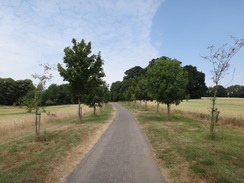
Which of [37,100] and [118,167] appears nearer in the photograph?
[118,167]

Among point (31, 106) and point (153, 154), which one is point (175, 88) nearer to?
point (153, 154)

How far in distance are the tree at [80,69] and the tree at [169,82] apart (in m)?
5.61

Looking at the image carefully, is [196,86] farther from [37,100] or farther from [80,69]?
[37,100]

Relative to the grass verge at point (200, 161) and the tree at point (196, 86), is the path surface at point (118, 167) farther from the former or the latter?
the tree at point (196, 86)

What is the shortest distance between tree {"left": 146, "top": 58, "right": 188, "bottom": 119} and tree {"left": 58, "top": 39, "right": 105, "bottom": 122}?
561 centimetres

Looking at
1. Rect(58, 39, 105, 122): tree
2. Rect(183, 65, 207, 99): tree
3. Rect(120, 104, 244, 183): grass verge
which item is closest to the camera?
Rect(120, 104, 244, 183): grass verge

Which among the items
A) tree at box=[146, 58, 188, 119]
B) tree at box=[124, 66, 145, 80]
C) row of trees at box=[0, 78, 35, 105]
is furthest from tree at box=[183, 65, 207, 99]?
row of trees at box=[0, 78, 35, 105]

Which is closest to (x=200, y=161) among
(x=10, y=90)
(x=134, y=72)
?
(x=10, y=90)

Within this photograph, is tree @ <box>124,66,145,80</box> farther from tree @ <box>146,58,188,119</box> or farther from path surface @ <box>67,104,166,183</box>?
path surface @ <box>67,104,166,183</box>

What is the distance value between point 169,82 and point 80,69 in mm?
8732

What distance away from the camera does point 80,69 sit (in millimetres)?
14609

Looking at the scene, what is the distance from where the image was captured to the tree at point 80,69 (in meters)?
14.7

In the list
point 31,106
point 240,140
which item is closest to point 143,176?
point 240,140

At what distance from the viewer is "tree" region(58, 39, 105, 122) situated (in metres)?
14.7
